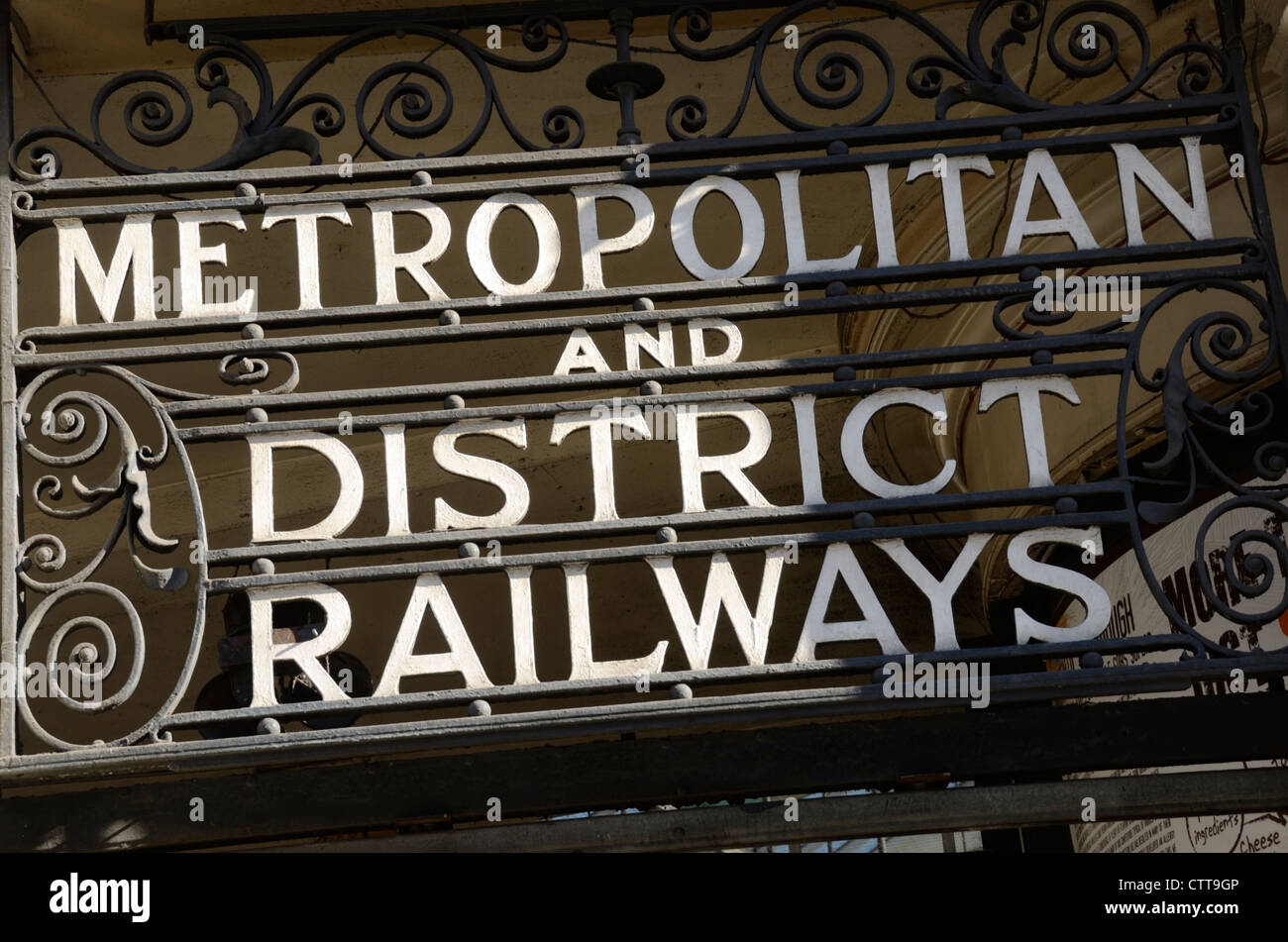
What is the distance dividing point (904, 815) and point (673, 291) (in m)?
1.32

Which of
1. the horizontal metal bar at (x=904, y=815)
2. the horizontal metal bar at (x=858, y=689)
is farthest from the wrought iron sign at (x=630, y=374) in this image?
the horizontal metal bar at (x=904, y=815)

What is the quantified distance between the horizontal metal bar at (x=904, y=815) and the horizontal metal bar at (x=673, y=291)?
118cm

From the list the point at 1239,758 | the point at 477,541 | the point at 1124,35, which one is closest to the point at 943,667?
the point at 1239,758

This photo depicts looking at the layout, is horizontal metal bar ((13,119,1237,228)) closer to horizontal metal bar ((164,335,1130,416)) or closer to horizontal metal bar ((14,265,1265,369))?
horizontal metal bar ((14,265,1265,369))

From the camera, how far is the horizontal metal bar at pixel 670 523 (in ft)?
11.7

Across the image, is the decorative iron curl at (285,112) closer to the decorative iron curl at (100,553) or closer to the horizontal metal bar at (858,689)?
the decorative iron curl at (100,553)

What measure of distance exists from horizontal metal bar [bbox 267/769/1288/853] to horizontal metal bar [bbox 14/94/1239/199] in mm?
1562

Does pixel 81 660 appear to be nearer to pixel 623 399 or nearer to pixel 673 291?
pixel 623 399

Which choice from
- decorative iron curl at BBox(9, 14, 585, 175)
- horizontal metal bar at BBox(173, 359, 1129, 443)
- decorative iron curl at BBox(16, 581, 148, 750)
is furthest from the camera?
decorative iron curl at BBox(9, 14, 585, 175)

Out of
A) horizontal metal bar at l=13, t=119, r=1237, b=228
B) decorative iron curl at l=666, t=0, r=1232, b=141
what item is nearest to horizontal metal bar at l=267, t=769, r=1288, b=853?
horizontal metal bar at l=13, t=119, r=1237, b=228

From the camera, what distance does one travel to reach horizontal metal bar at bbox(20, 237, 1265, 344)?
12.5 ft

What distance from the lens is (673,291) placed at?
3873 millimetres

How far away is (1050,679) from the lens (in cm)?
341

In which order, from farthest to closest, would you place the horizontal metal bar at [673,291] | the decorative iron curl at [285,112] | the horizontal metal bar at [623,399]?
the decorative iron curl at [285,112] → the horizontal metal bar at [673,291] → the horizontal metal bar at [623,399]
